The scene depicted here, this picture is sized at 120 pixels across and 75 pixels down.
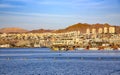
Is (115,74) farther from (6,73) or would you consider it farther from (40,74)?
(6,73)

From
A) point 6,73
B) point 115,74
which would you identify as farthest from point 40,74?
point 115,74

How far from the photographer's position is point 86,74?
198ft

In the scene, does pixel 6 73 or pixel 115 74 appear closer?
pixel 115 74

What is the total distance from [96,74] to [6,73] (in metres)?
12.6

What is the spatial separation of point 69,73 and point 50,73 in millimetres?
2576

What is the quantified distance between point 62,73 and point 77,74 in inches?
94.6

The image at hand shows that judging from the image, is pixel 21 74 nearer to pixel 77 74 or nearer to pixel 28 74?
pixel 28 74

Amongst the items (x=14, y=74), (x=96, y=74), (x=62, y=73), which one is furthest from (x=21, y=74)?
(x=96, y=74)

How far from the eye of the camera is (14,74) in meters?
61.5

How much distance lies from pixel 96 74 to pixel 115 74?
2.62m

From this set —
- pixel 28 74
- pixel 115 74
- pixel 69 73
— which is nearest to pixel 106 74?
pixel 115 74

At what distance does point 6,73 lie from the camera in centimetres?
6325

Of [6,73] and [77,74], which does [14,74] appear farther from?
[77,74]

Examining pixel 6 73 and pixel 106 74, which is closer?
pixel 106 74
